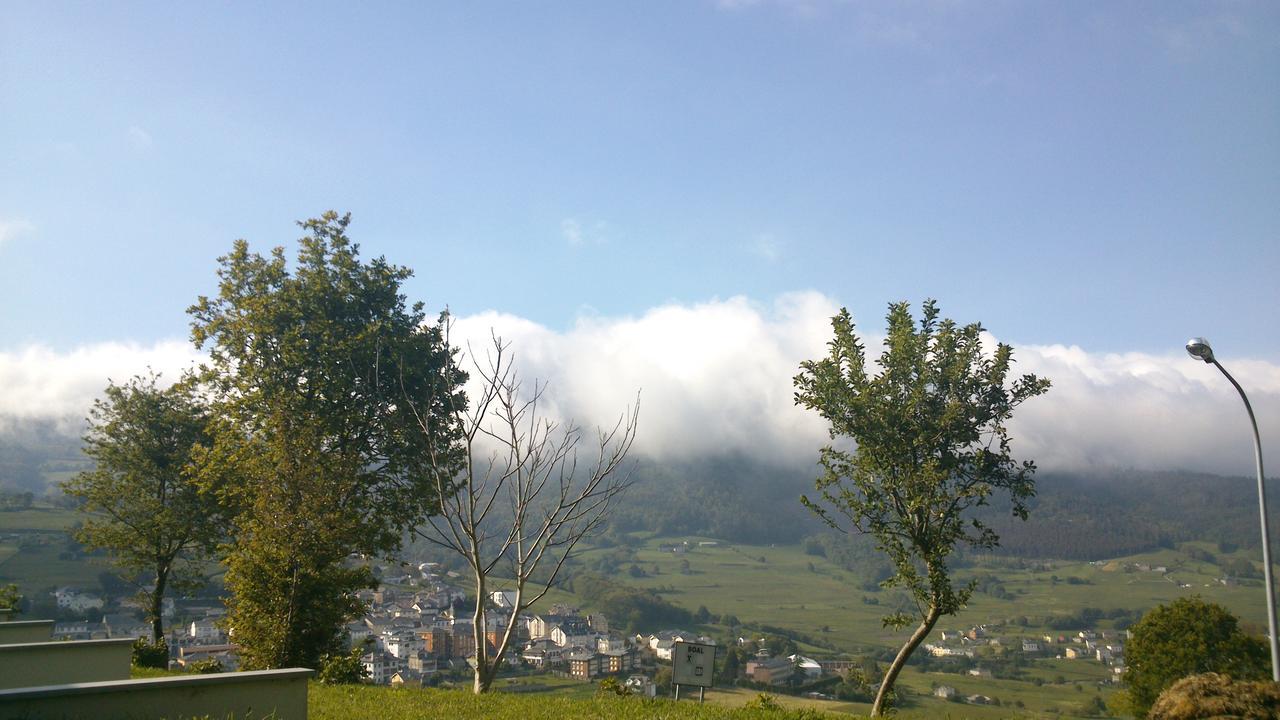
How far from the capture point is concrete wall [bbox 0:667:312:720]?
6863mm

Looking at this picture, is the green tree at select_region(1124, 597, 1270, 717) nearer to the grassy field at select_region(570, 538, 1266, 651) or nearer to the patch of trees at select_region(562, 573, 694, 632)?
the patch of trees at select_region(562, 573, 694, 632)

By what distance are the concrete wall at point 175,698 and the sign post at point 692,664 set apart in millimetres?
6809

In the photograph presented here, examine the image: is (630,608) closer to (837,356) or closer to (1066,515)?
(837,356)

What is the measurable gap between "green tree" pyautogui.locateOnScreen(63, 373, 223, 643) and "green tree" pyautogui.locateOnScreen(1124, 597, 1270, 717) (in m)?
35.5

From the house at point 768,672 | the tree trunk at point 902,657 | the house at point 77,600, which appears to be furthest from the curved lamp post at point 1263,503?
the house at point 77,600

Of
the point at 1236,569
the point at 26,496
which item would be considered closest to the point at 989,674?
the point at 1236,569

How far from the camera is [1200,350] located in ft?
48.1

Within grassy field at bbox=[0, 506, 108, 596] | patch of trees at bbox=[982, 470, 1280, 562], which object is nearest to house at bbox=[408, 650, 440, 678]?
grassy field at bbox=[0, 506, 108, 596]

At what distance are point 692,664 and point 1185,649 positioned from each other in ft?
86.4

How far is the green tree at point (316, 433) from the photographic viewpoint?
1847 cm

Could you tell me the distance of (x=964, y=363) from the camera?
622 inches

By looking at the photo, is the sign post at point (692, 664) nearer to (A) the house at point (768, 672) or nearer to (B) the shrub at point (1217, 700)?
(B) the shrub at point (1217, 700)

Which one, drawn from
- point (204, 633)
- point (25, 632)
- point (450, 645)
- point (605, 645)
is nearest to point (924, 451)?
point (25, 632)

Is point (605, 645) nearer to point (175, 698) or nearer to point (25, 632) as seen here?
point (25, 632)
